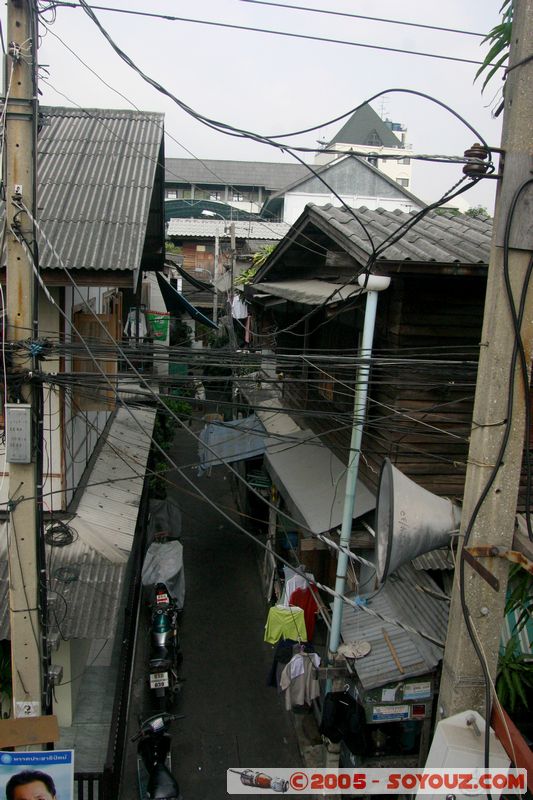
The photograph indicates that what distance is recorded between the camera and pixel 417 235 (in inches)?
311

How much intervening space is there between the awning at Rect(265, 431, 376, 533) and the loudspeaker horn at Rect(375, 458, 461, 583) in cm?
260

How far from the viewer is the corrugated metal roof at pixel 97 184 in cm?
728

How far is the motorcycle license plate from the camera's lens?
9266 mm

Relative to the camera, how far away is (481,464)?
393 cm

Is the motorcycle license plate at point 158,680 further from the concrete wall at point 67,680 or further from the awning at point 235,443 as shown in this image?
the awning at point 235,443

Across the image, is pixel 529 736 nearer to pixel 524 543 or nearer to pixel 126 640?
pixel 524 543

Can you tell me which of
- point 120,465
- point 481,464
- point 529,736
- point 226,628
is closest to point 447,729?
point 481,464

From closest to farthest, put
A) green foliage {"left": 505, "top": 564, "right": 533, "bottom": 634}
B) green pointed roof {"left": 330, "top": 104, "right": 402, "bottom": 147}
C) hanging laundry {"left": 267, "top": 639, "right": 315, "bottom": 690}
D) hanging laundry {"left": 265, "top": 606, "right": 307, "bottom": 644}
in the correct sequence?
green foliage {"left": 505, "top": 564, "right": 533, "bottom": 634} < hanging laundry {"left": 267, "top": 639, "right": 315, "bottom": 690} < hanging laundry {"left": 265, "top": 606, "right": 307, "bottom": 644} < green pointed roof {"left": 330, "top": 104, "right": 402, "bottom": 147}

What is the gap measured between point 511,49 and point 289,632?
733 cm

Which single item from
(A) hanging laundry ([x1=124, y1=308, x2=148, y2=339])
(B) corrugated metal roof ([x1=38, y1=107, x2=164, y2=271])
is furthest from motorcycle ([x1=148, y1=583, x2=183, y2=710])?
(A) hanging laundry ([x1=124, y1=308, x2=148, y2=339])

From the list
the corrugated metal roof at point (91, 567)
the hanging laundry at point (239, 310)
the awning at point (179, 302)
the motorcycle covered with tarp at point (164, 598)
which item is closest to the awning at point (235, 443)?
the motorcycle covered with tarp at point (164, 598)

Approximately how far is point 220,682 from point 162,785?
283 cm

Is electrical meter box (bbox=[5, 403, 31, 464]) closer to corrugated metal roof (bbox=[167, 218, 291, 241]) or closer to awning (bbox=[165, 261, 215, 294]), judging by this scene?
awning (bbox=[165, 261, 215, 294])

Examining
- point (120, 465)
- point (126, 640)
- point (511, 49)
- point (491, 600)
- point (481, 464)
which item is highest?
point (511, 49)
